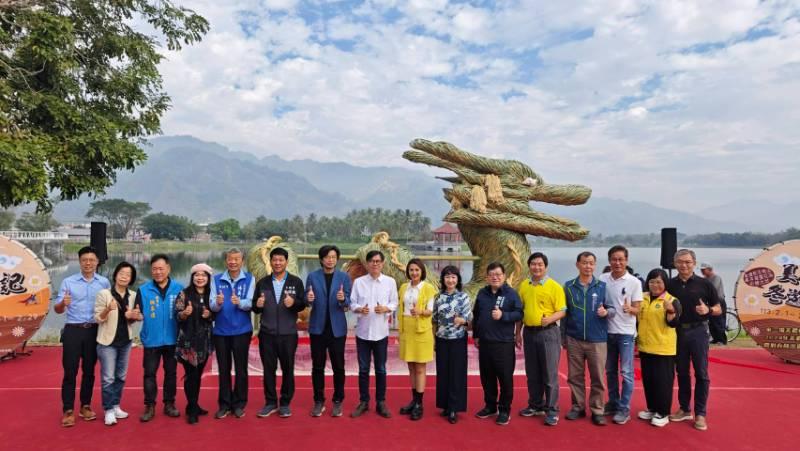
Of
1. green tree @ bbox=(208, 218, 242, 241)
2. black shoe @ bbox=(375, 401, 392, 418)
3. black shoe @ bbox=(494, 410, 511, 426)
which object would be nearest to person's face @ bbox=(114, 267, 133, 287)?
black shoe @ bbox=(375, 401, 392, 418)

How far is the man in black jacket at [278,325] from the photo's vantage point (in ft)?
12.0

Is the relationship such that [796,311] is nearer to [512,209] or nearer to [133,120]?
[512,209]

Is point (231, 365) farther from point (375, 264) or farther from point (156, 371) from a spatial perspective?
point (375, 264)

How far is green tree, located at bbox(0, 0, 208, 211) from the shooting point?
540 centimetres

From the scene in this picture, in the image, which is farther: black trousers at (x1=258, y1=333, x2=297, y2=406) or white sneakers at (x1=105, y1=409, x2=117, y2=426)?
black trousers at (x1=258, y1=333, x2=297, y2=406)

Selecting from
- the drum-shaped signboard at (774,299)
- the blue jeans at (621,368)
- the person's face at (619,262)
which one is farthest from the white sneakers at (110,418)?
the drum-shaped signboard at (774,299)

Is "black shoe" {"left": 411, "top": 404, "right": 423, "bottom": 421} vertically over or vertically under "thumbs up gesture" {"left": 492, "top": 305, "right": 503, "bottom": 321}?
under

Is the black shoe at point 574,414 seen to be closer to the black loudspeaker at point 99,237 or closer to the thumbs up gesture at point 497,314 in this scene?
the thumbs up gesture at point 497,314

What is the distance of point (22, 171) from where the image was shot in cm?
514

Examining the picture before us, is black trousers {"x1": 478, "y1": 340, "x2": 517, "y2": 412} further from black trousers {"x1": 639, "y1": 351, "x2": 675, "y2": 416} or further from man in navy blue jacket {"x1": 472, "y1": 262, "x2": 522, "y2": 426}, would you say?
black trousers {"x1": 639, "y1": 351, "x2": 675, "y2": 416}

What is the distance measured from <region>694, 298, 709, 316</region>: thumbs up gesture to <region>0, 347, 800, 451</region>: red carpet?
0.88m

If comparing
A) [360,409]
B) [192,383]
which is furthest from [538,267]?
[192,383]

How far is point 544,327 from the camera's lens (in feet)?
11.8

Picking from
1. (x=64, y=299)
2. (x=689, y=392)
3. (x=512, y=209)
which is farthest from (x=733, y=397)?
(x=64, y=299)
